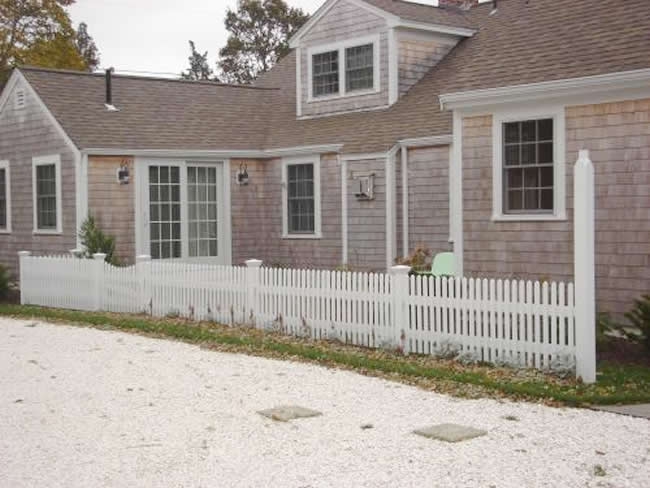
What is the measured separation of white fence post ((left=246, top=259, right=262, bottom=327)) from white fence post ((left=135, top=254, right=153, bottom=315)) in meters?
2.57

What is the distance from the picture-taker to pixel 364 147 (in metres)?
18.8

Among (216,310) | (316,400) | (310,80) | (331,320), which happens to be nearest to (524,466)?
(316,400)

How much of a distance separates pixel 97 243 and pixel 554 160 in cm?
951

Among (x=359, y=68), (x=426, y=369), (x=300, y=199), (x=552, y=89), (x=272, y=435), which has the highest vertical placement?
(x=359, y=68)

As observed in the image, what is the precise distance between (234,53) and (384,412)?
4310cm

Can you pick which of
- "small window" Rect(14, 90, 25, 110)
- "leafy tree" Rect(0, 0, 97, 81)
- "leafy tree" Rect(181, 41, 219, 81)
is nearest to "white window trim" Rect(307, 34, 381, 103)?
"small window" Rect(14, 90, 25, 110)

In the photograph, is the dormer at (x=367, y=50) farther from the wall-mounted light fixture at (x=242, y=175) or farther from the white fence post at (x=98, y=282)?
the white fence post at (x=98, y=282)

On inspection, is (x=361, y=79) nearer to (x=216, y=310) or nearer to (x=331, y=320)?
(x=216, y=310)

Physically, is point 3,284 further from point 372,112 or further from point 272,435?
point 272,435

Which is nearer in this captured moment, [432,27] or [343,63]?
[432,27]

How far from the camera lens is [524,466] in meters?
6.54

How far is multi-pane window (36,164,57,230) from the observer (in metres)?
20.9

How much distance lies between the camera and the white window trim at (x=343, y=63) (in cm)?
2059

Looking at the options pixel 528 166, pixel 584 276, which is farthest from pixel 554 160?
pixel 584 276
